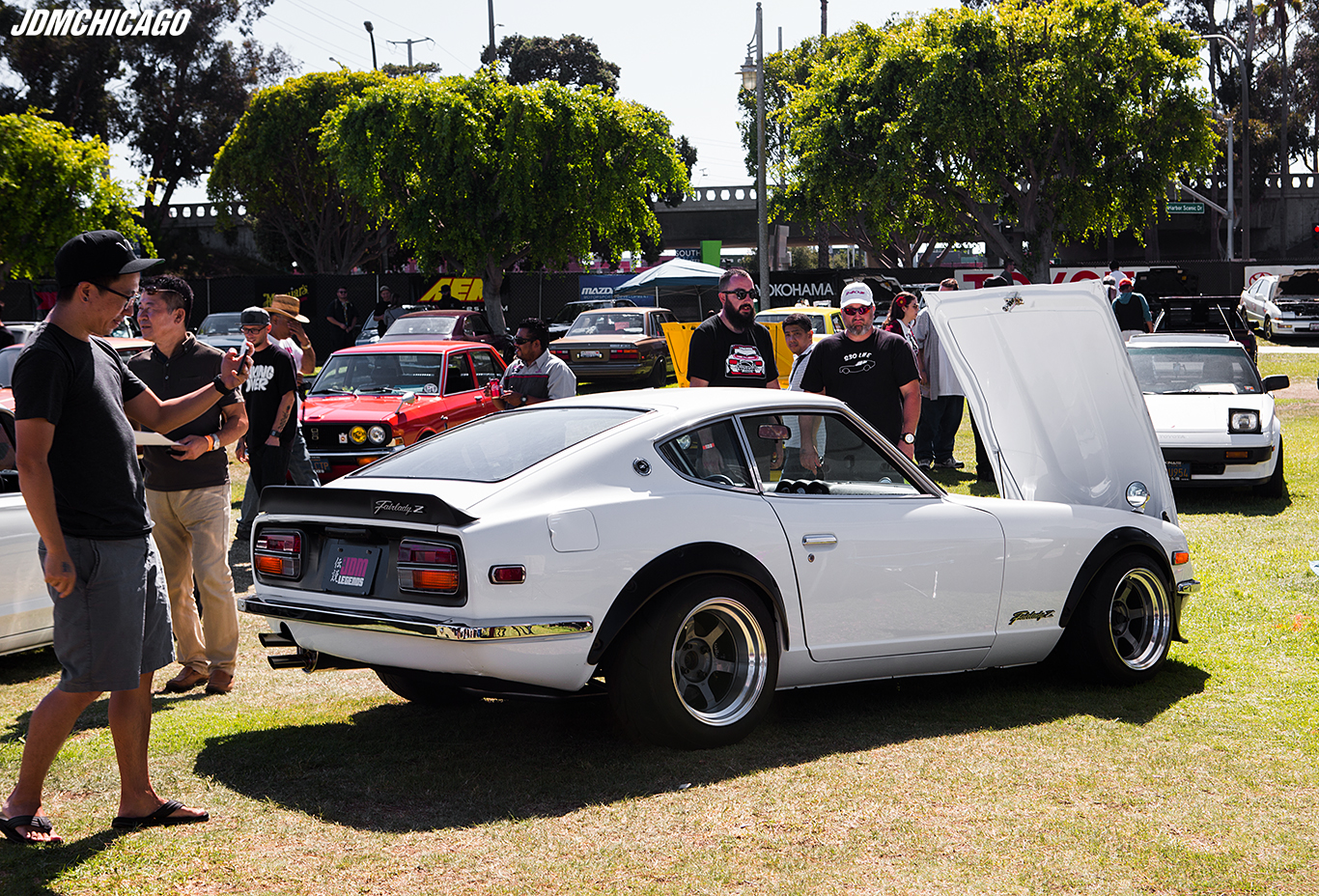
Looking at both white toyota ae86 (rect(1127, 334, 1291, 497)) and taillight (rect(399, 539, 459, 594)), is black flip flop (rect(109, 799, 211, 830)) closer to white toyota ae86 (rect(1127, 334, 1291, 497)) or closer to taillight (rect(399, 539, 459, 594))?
taillight (rect(399, 539, 459, 594))

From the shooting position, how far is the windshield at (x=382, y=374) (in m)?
12.8

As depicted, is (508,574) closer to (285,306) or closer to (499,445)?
(499,445)

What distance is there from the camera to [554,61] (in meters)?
74.7

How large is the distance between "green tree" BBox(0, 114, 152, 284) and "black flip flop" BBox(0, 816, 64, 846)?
30646mm

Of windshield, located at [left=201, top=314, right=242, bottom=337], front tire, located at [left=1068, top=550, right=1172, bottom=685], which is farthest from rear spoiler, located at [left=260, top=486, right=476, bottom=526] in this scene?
windshield, located at [left=201, top=314, right=242, bottom=337]

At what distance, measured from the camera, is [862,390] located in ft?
26.3

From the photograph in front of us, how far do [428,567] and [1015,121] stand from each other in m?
36.7

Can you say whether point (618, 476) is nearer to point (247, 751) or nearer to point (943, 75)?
point (247, 751)

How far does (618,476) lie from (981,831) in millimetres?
1726

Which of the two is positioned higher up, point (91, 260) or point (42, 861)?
point (91, 260)

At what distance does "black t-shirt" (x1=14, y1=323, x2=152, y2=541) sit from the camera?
12.1ft

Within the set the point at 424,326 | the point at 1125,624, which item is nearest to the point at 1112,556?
the point at 1125,624

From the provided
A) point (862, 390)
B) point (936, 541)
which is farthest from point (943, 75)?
point (936, 541)

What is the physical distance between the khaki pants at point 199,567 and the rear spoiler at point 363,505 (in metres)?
0.98
